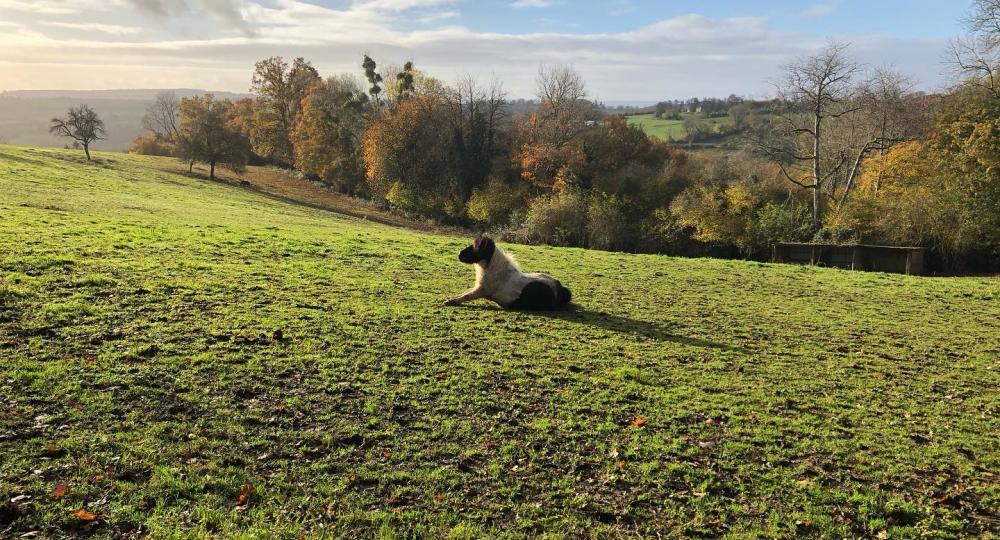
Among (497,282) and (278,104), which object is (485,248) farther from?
(278,104)

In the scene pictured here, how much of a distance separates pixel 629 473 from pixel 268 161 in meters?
89.2

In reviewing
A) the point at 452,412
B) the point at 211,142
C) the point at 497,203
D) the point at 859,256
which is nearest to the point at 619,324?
the point at 452,412

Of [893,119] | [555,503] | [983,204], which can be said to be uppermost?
[893,119]

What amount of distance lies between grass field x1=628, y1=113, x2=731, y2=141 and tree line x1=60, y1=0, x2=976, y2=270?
29.0 feet

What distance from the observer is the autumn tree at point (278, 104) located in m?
79.3

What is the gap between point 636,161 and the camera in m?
55.2

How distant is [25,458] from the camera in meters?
5.43

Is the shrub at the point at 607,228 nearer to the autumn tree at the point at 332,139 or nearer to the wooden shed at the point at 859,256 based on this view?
the wooden shed at the point at 859,256

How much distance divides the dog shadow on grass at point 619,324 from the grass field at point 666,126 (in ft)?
233

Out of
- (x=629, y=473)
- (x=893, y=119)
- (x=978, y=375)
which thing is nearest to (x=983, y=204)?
(x=893, y=119)

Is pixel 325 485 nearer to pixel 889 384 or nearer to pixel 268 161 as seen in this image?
pixel 889 384

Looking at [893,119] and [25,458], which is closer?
[25,458]

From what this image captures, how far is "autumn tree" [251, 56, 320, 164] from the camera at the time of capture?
7931cm

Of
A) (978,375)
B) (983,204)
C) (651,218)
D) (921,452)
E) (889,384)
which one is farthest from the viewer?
(651,218)
